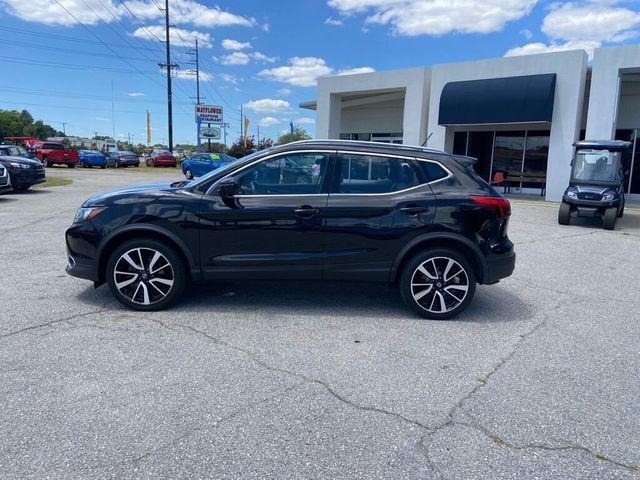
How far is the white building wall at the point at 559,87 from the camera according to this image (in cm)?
1773

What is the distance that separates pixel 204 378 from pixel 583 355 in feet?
10.6

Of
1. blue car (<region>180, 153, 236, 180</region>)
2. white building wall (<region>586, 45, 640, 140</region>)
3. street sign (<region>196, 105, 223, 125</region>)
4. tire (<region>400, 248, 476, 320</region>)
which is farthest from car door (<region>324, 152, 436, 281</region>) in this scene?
street sign (<region>196, 105, 223, 125</region>)

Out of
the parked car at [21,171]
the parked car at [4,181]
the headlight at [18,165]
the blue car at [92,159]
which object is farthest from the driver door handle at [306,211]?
the blue car at [92,159]

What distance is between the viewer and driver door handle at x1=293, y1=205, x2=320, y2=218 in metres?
4.90

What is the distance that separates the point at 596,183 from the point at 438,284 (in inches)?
414

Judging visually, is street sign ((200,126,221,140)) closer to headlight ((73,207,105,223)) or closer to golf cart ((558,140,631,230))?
golf cart ((558,140,631,230))

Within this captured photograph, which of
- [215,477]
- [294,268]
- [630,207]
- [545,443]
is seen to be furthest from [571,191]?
[215,477]

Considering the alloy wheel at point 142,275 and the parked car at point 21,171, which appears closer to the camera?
the alloy wheel at point 142,275

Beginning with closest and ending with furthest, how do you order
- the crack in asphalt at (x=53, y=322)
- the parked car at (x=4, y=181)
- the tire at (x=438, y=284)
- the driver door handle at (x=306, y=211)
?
the crack in asphalt at (x=53, y=322)
the driver door handle at (x=306, y=211)
the tire at (x=438, y=284)
the parked car at (x=4, y=181)

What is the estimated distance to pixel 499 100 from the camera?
18.7 m

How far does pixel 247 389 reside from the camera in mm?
3479

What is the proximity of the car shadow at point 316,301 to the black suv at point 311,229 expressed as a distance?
0.34 metres

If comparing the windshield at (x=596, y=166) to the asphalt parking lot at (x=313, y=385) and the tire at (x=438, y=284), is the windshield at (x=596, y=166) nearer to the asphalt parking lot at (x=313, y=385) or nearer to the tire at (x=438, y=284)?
the asphalt parking lot at (x=313, y=385)

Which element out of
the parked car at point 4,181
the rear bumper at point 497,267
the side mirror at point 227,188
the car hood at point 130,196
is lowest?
the rear bumper at point 497,267
